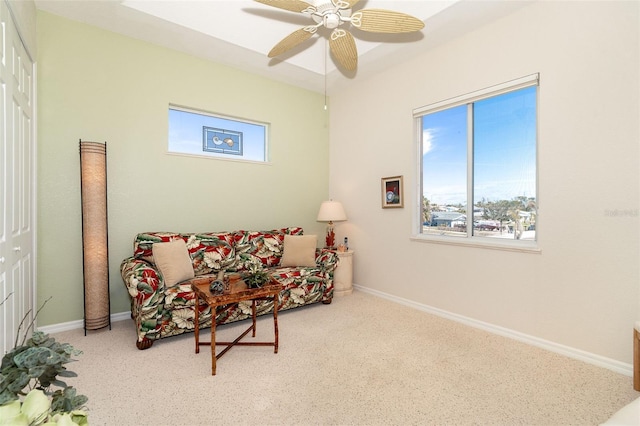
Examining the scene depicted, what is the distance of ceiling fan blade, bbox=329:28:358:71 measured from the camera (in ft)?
8.25

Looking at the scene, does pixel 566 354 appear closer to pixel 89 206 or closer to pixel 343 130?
Answer: pixel 343 130

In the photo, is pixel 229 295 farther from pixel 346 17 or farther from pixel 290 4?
pixel 346 17

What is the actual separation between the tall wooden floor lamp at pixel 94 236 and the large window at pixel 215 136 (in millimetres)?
946

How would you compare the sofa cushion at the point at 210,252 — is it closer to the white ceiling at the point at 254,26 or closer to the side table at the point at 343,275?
the side table at the point at 343,275

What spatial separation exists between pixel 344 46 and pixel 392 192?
2031 mm

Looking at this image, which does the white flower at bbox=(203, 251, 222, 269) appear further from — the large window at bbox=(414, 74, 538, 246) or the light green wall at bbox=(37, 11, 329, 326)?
the large window at bbox=(414, 74, 538, 246)

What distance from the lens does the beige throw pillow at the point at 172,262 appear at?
10.2ft

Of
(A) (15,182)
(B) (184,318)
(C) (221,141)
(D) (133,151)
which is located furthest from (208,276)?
(C) (221,141)

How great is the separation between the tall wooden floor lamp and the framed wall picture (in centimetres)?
325

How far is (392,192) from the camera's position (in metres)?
4.16

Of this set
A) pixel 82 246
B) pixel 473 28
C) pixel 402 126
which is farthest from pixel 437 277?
pixel 82 246

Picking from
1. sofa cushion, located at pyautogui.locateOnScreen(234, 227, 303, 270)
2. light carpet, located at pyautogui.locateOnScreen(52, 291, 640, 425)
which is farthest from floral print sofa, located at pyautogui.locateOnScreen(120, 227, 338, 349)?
light carpet, located at pyautogui.locateOnScreen(52, 291, 640, 425)

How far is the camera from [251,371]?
237 cm

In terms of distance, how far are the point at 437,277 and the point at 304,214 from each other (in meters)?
2.23
